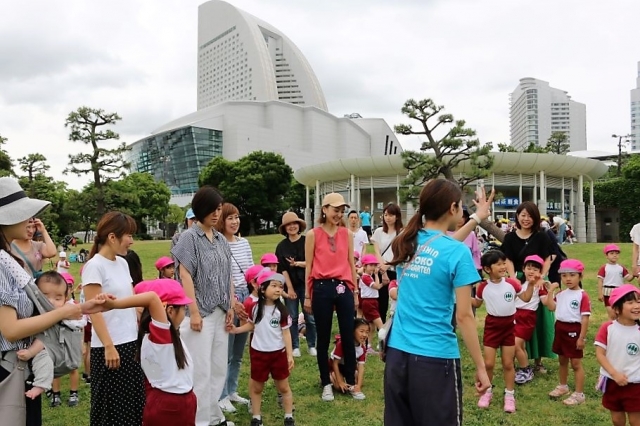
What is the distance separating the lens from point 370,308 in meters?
6.27

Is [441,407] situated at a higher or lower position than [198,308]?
lower

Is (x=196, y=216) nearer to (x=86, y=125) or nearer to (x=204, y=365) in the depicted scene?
(x=204, y=365)

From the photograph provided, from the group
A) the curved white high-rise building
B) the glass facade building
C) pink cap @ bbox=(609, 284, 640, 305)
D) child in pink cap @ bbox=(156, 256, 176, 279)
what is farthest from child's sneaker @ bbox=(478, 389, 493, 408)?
the curved white high-rise building

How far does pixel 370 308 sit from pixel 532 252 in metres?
2.12

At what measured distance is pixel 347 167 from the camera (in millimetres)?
33156

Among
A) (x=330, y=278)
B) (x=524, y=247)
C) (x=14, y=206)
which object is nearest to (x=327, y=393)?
(x=330, y=278)

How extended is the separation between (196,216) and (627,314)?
2992mm

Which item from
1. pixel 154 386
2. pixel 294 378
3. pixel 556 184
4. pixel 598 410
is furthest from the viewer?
pixel 556 184

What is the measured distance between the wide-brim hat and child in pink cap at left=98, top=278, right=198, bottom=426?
2.49 feet

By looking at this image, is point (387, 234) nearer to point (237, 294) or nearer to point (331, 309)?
point (331, 309)

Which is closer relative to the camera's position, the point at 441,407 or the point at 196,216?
the point at 441,407

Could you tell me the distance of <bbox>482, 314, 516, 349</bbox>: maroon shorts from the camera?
449cm

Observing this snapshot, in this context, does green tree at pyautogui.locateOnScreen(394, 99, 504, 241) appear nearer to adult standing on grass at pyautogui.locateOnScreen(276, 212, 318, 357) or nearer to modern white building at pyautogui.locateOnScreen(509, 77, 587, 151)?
adult standing on grass at pyautogui.locateOnScreen(276, 212, 318, 357)

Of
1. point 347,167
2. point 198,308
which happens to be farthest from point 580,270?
point 347,167
